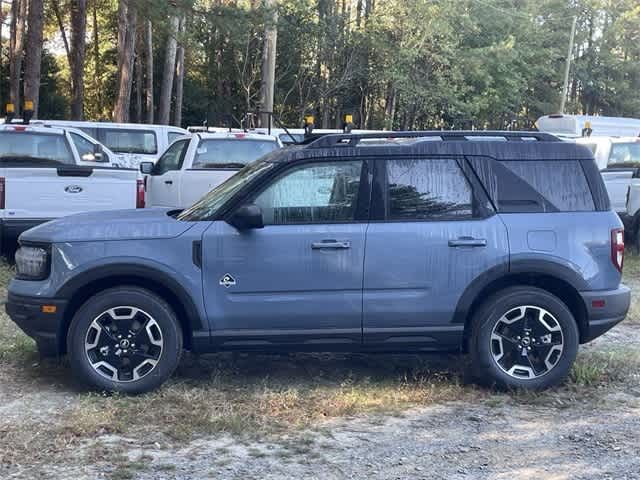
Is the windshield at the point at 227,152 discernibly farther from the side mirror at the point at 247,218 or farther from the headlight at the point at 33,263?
the side mirror at the point at 247,218

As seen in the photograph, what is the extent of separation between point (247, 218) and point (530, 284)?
2.11 metres

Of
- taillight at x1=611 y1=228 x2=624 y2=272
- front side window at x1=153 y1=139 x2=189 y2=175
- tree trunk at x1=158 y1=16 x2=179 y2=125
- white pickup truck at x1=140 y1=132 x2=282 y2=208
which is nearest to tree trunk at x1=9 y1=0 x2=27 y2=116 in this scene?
tree trunk at x1=158 y1=16 x2=179 y2=125

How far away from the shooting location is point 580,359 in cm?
699

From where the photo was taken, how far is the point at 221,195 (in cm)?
621

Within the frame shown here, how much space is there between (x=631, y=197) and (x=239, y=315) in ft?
28.8

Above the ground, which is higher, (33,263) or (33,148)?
(33,148)

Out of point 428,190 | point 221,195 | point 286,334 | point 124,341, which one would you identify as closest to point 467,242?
point 428,190

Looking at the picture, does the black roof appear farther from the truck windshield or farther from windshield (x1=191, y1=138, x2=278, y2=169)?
windshield (x1=191, y1=138, x2=278, y2=169)

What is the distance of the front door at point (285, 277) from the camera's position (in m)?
5.79

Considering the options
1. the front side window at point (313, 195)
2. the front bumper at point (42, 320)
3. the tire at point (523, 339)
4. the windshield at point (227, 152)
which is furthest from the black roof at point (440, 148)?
the windshield at point (227, 152)

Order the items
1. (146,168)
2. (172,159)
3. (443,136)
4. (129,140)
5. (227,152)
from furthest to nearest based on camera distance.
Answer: (129,140)
(172,159)
(146,168)
(227,152)
(443,136)

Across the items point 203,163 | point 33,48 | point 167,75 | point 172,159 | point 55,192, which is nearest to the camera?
point 55,192

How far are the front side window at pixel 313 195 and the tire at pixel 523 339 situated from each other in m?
1.22

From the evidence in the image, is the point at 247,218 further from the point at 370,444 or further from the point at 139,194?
the point at 139,194
